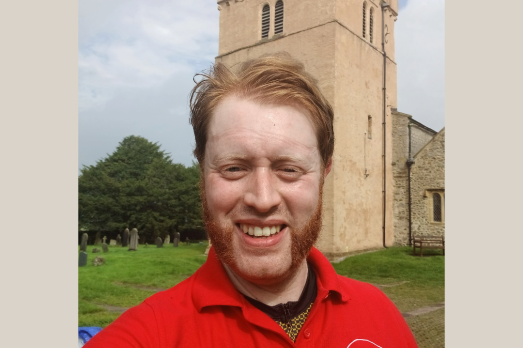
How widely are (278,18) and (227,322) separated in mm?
15462

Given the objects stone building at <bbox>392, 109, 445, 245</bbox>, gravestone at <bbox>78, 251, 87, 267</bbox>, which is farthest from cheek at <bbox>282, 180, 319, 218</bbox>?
stone building at <bbox>392, 109, 445, 245</bbox>

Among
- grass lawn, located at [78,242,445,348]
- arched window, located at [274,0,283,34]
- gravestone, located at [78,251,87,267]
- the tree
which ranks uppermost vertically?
arched window, located at [274,0,283,34]

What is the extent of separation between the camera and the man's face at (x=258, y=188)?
4.17 ft

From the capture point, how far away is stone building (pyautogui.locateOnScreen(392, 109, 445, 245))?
54.1 feet

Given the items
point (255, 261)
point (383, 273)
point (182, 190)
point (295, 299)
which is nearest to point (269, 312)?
point (295, 299)

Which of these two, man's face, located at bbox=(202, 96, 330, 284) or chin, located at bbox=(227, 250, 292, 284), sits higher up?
man's face, located at bbox=(202, 96, 330, 284)

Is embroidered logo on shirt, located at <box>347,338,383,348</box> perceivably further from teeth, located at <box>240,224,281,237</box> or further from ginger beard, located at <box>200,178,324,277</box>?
teeth, located at <box>240,224,281,237</box>

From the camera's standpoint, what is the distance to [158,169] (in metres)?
26.9

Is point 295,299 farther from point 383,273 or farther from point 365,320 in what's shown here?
point 383,273

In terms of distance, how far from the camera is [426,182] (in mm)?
16750

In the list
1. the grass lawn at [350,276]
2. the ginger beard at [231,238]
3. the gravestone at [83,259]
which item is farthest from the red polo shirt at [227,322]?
the gravestone at [83,259]

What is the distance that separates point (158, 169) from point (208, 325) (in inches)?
1052

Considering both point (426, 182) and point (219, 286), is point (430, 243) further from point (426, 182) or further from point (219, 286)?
point (219, 286)

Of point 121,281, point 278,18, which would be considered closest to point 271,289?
point 121,281
